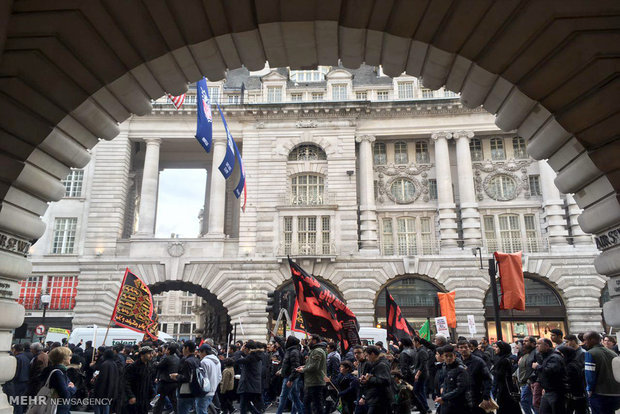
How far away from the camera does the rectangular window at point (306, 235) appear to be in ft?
112

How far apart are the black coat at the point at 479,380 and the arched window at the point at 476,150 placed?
103 ft

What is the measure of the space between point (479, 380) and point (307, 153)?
29.5 m

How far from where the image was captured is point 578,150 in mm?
6680

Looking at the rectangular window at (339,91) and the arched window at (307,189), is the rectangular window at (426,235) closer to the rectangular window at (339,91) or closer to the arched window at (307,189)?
the arched window at (307,189)

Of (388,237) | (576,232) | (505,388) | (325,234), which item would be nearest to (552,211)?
(576,232)

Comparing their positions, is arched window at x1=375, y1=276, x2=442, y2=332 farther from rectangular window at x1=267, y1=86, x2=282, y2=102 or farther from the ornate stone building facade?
rectangular window at x1=267, y1=86, x2=282, y2=102

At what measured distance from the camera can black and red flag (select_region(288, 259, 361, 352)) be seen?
1208cm

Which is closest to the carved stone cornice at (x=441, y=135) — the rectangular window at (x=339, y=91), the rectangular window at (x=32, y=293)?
the rectangular window at (x=339, y=91)

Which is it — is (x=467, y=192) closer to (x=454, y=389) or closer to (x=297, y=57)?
(x=454, y=389)

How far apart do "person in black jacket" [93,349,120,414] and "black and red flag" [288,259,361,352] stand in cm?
450

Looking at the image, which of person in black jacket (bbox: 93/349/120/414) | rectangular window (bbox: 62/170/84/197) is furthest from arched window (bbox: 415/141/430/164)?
person in black jacket (bbox: 93/349/120/414)

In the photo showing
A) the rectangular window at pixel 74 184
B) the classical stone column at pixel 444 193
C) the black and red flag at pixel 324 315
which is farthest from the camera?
the rectangular window at pixel 74 184

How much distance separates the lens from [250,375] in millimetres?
11664

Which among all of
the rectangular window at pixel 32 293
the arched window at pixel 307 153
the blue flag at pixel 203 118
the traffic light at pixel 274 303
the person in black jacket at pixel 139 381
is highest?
the arched window at pixel 307 153
